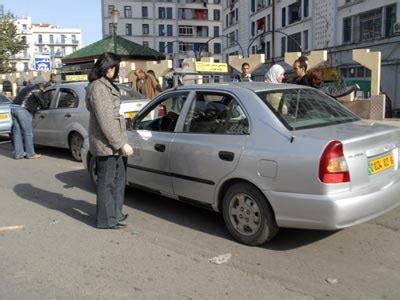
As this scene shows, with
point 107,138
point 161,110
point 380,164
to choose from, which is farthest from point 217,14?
point 380,164

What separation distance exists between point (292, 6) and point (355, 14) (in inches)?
476

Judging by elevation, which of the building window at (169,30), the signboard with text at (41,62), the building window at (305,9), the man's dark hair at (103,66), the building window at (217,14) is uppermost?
the building window at (217,14)

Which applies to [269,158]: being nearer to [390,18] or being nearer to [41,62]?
[41,62]

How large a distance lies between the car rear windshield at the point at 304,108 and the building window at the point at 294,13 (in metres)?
43.7

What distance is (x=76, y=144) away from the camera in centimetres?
995

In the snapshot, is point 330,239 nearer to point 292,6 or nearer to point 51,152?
point 51,152

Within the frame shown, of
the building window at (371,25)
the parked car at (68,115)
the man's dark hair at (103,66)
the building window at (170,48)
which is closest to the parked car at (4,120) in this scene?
the parked car at (68,115)

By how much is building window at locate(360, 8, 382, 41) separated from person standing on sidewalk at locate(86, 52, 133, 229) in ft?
108

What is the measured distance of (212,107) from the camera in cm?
529

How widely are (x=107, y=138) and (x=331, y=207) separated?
2.32 metres

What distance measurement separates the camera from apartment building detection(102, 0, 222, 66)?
300ft

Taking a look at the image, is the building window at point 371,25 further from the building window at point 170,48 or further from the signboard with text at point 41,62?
the building window at point 170,48

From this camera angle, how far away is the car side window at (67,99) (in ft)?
32.5

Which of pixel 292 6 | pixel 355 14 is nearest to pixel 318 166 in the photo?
pixel 355 14
